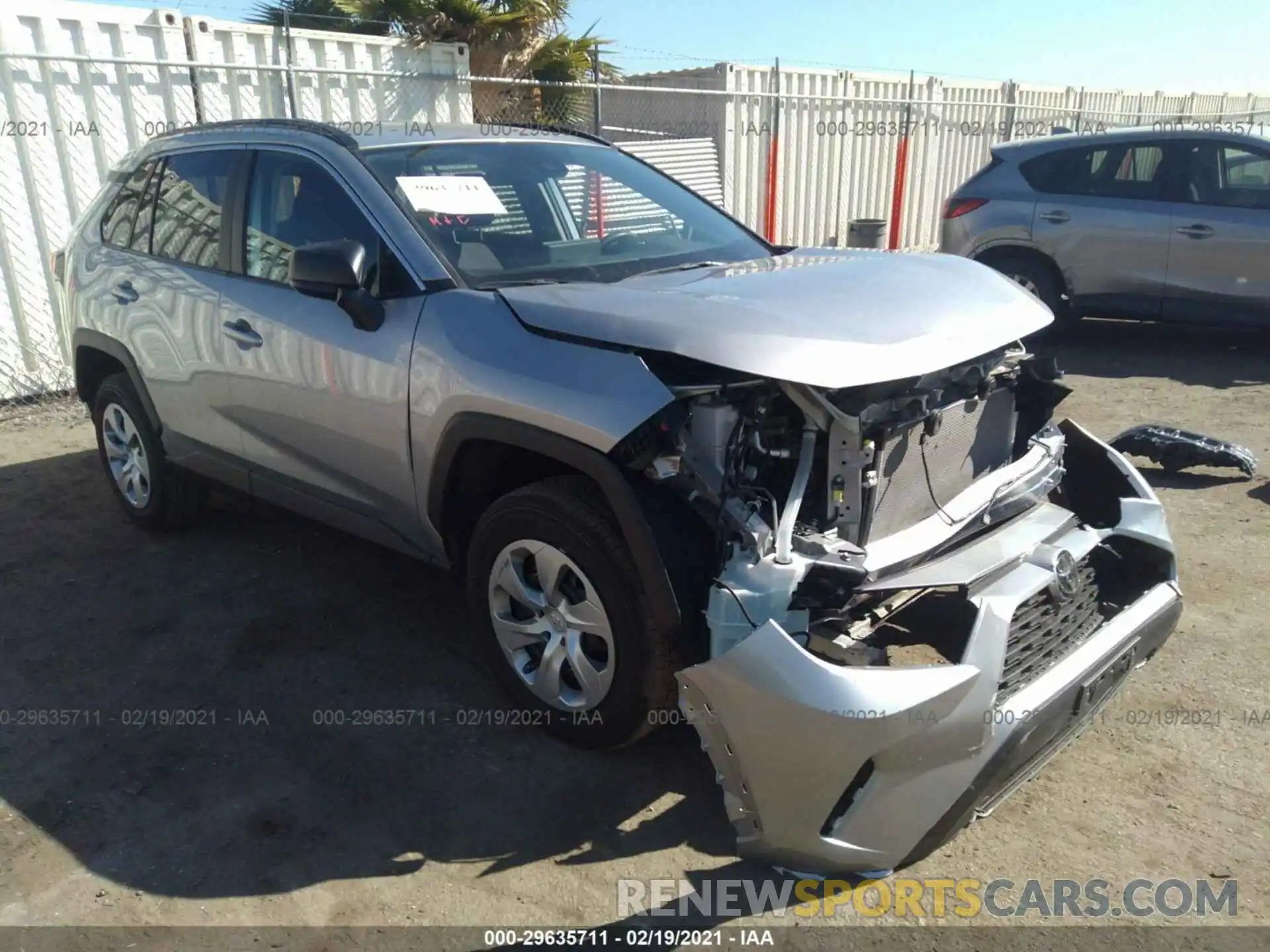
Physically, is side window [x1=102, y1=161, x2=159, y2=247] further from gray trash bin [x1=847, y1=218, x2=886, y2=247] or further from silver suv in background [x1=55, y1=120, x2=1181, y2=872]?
gray trash bin [x1=847, y1=218, x2=886, y2=247]

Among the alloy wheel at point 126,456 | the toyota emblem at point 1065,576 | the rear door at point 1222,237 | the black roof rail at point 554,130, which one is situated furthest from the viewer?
the rear door at point 1222,237

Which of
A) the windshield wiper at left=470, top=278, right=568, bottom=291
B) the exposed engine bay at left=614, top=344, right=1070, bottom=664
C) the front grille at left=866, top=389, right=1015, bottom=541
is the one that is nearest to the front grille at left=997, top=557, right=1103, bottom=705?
the exposed engine bay at left=614, top=344, right=1070, bottom=664

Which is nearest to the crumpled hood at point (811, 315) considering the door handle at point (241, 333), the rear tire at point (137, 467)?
the door handle at point (241, 333)

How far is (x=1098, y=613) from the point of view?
10.3 ft

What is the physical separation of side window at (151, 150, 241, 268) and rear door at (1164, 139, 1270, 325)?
713 centimetres

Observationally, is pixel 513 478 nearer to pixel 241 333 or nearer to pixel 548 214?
pixel 548 214

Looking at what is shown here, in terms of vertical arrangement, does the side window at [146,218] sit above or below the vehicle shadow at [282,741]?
above

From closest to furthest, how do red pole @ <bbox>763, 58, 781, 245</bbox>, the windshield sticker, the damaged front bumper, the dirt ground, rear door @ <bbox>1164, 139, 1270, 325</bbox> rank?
the damaged front bumper
the dirt ground
the windshield sticker
rear door @ <bbox>1164, 139, 1270, 325</bbox>
red pole @ <bbox>763, 58, 781, 245</bbox>

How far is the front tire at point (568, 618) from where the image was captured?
2.82m

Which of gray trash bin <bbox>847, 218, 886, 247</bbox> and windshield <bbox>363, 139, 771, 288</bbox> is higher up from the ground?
windshield <bbox>363, 139, 771, 288</bbox>

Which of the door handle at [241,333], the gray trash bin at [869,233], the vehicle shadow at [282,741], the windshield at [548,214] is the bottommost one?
the vehicle shadow at [282,741]

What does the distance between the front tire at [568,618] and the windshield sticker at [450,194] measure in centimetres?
113

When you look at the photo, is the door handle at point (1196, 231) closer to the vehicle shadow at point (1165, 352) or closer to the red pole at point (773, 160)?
the vehicle shadow at point (1165, 352)
